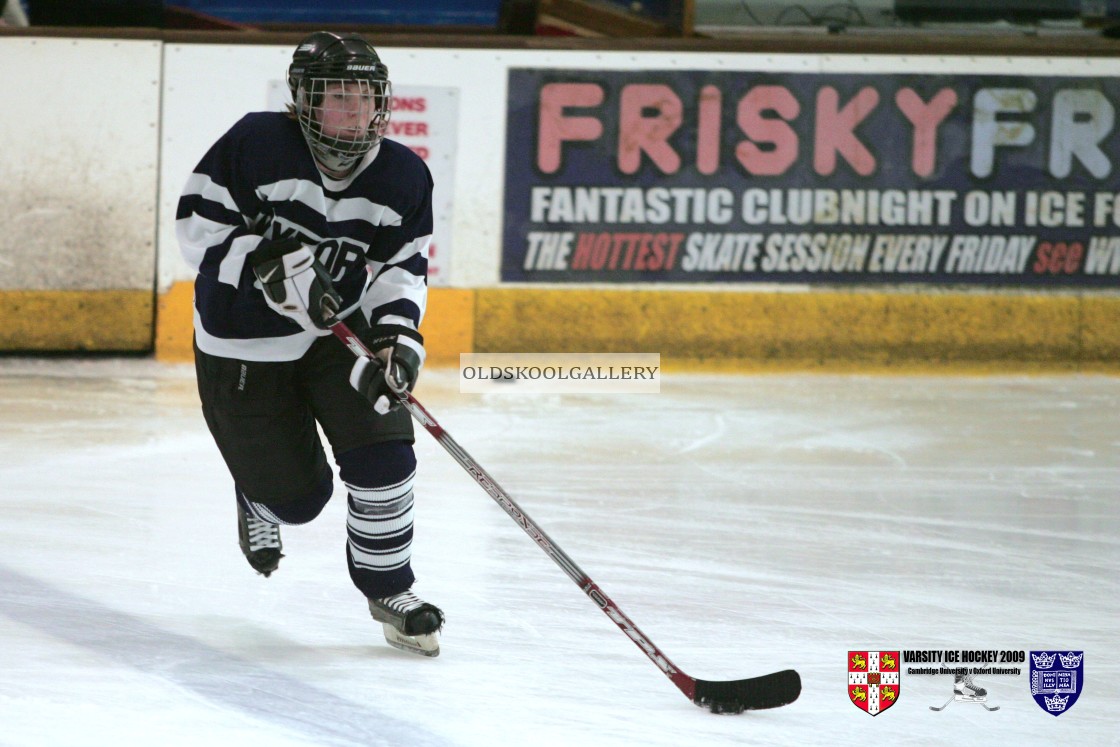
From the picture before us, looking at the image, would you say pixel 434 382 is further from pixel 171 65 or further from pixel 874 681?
pixel 874 681

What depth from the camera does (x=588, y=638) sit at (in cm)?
255

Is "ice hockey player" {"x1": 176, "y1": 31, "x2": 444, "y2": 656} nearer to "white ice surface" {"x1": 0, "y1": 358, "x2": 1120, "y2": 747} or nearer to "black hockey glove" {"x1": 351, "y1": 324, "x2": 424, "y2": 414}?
"black hockey glove" {"x1": 351, "y1": 324, "x2": 424, "y2": 414}

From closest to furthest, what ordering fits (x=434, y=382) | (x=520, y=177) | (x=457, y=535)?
(x=457, y=535)
(x=434, y=382)
(x=520, y=177)

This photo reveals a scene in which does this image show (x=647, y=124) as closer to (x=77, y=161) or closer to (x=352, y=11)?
(x=77, y=161)

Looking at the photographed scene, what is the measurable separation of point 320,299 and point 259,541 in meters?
0.67

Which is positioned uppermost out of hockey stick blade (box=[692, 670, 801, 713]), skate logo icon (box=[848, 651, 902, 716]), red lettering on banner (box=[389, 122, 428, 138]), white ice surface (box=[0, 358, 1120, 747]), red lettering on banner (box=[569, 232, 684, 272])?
red lettering on banner (box=[389, 122, 428, 138])

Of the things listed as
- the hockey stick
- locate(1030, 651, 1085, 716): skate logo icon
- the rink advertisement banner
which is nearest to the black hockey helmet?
the hockey stick

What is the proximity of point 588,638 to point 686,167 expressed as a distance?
135 inches

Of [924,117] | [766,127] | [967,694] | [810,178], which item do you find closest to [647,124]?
[766,127]

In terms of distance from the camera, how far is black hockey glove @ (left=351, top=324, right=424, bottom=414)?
90.0 inches

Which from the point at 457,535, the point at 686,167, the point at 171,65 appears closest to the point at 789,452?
the point at 457,535

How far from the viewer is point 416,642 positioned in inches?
94.4

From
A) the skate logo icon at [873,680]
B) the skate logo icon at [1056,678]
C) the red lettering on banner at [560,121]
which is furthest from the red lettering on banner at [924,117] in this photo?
the skate logo icon at [873,680]

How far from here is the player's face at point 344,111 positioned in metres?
2.26
